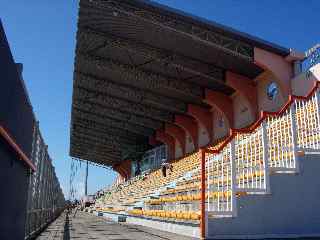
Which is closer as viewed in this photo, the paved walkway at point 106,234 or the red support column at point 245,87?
the paved walkway at point 106,234

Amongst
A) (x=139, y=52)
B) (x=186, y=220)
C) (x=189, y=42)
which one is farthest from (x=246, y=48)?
(x=186, y=220)

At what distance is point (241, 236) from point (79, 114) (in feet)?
96.3

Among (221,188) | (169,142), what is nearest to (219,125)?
(169,142)

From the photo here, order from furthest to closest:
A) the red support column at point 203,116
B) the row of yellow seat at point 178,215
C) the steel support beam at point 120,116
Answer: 1. the steel support beam at point 120,116
2. the red support column at point 203,116
3. the row of yellow seat at point 178,215

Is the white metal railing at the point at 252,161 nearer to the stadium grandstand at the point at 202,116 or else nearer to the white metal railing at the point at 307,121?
the stadium grandstand at the point at 202,116

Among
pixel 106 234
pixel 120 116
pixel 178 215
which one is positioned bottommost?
pixel 106 234

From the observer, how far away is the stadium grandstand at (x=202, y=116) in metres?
6.41

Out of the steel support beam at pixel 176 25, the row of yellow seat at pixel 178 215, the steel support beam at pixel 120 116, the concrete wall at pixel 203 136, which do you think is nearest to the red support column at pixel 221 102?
the concrete wall at pixel 203 136

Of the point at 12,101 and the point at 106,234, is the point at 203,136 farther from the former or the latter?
the point at 12,101

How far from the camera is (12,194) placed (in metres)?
4.75

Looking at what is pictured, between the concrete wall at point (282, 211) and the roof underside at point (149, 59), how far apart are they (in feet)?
34.5

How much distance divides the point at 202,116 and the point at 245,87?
235 inches

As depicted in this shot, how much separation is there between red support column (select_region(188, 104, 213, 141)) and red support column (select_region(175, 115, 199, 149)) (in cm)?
233

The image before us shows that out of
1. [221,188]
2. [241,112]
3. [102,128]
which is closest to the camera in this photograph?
[221,188]
